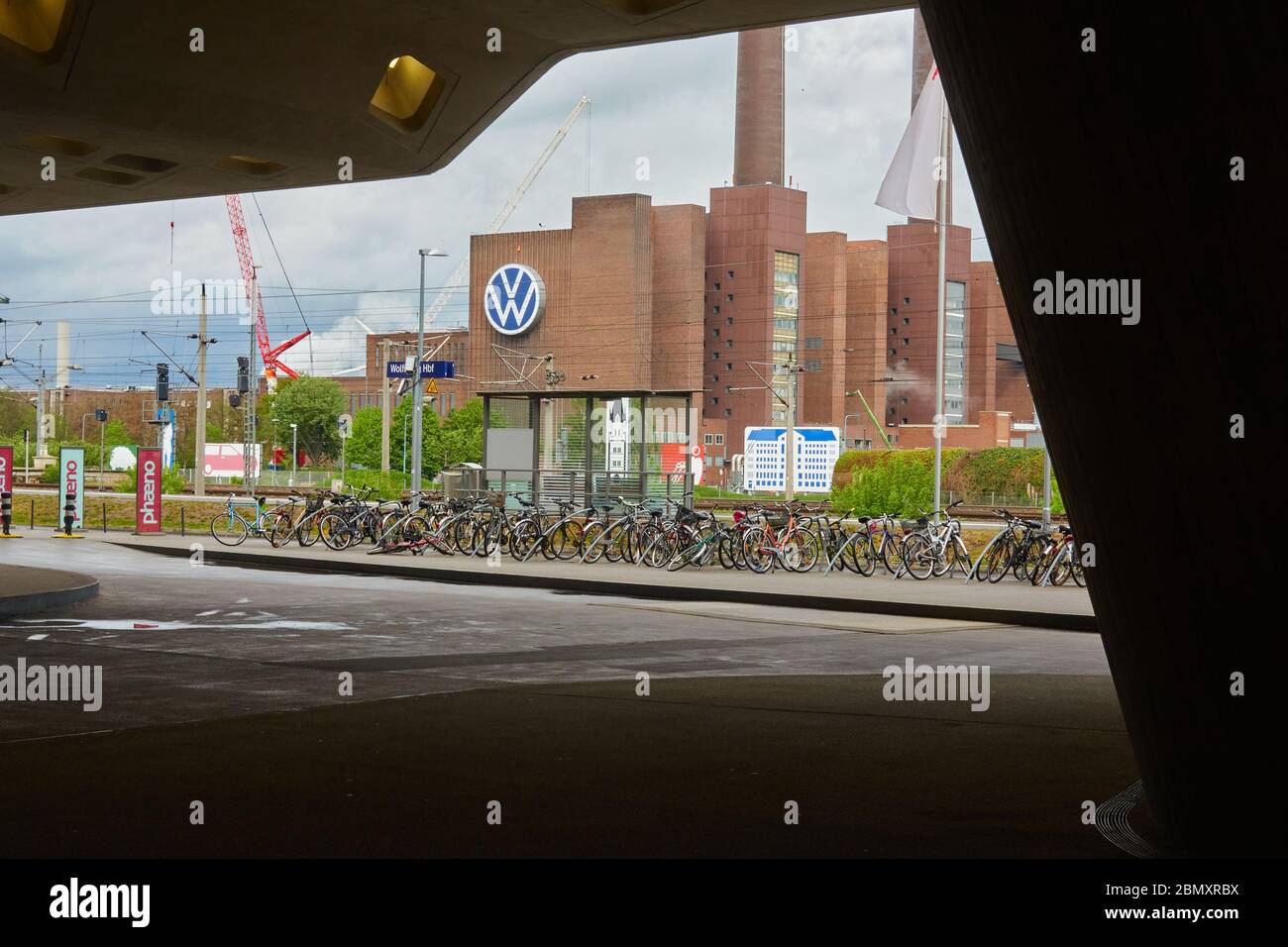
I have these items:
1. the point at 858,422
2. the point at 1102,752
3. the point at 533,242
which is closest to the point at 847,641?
the point at 1102,752

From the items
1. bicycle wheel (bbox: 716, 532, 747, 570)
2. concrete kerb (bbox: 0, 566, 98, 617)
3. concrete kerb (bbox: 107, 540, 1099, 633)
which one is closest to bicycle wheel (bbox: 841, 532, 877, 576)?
bicycle wheel (bbox: 716, 532, 747, 570)

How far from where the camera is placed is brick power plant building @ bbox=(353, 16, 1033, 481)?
330ft

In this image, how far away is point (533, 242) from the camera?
335 ft

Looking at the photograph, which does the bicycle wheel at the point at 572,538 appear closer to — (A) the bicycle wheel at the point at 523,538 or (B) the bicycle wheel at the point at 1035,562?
(A) the bicycle wheel at the point at 523,538

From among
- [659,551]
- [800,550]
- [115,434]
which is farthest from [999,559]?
[115,434]

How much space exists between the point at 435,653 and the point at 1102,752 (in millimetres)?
6298

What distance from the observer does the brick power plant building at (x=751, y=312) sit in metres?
101

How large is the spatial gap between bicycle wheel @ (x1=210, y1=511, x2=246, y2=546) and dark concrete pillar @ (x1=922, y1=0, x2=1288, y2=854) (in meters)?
24.4

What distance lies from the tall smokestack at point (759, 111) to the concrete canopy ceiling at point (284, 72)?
85996 millimetres

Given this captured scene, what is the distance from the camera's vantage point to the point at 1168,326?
4977 millimetres

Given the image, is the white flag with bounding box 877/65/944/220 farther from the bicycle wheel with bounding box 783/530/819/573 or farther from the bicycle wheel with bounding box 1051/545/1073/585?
the bicycle wheel with bounding box 1051/545/1073/585

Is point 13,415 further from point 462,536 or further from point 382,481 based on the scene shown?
point 462,536

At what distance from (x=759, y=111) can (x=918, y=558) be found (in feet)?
283
